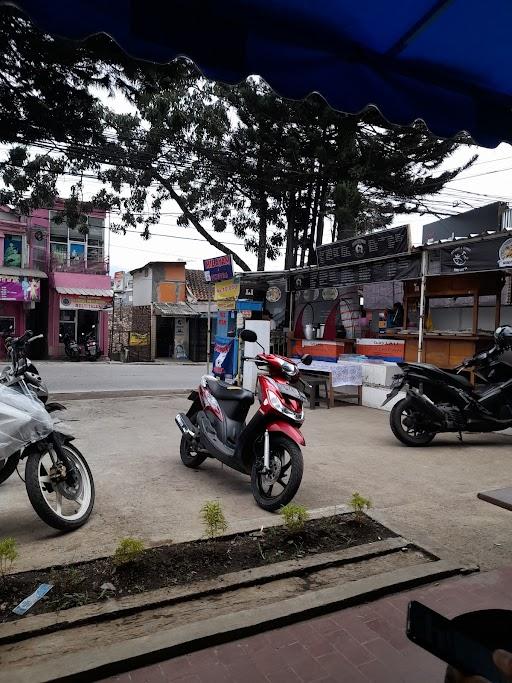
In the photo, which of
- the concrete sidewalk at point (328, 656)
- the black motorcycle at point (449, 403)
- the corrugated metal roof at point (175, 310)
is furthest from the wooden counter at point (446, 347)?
the corrugated metal roof at point (175, 310)

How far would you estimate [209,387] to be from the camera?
4836 millimetres

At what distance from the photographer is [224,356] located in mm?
11336

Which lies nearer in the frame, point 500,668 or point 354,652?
point 500,668

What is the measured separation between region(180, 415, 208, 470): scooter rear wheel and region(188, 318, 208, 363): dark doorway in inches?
874

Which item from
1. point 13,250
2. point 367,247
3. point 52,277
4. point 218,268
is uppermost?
point 13,250

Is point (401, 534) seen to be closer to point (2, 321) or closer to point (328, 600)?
point (328, 600)

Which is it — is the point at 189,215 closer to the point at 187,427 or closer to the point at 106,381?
the point at 106,381

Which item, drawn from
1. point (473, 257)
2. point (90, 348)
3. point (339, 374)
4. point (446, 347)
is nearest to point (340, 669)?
point (473, 257)

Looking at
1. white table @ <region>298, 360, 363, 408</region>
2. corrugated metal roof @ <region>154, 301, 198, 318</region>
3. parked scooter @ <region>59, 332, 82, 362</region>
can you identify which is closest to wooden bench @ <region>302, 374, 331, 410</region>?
white table @ <region>298, 360, 363, 408</region>

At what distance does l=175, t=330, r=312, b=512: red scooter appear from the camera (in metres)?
3.92

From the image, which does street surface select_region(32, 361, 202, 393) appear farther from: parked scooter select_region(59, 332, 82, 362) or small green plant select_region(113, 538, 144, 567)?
small green plant select_region(113, 538, 144, 567)

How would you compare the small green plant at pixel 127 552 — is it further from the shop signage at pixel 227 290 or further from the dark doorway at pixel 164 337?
the dark doorway at pixel 164 337

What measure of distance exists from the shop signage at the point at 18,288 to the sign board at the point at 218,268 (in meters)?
13.2

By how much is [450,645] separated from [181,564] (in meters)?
1.98
